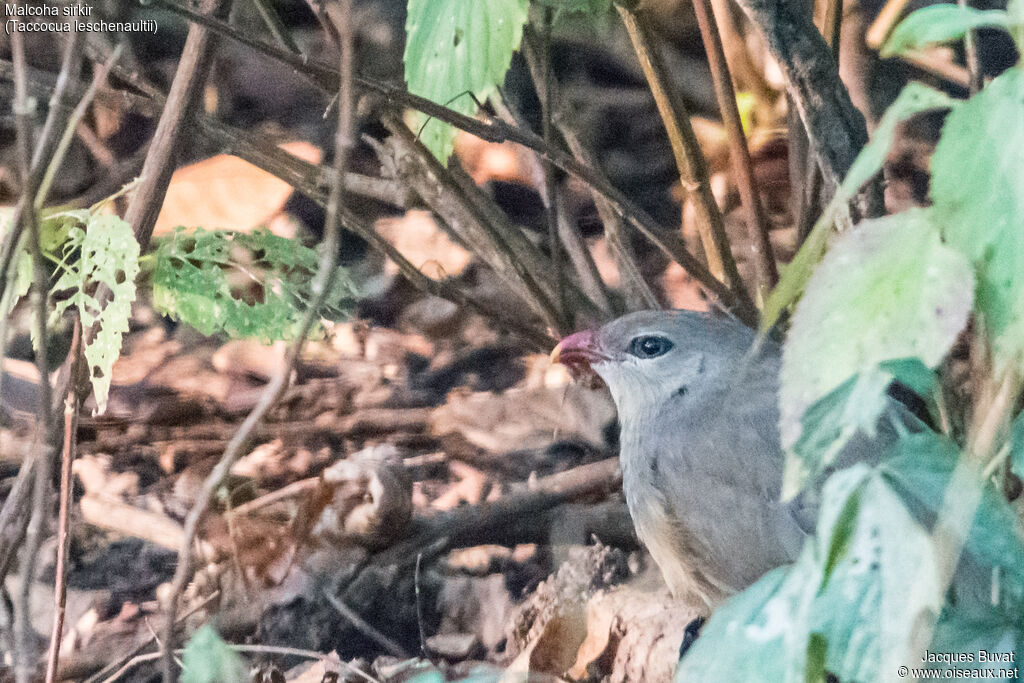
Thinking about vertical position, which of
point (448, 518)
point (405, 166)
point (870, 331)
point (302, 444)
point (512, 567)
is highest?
point (405, 166)

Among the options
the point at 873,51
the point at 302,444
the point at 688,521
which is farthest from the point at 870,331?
the point at 302,444

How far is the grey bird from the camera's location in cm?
213

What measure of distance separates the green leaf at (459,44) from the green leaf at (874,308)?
0.81 m

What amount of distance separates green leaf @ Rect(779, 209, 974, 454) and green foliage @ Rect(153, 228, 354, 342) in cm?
170

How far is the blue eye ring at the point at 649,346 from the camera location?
8.83 feet

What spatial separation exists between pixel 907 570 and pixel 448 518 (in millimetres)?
2106

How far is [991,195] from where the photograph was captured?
39.1 inches

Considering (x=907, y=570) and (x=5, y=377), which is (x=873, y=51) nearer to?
(x=907, y=570)

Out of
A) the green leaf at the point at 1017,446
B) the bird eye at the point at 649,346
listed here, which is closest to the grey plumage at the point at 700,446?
the bird eye at the point at 649,346

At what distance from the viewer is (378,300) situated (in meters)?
4.10

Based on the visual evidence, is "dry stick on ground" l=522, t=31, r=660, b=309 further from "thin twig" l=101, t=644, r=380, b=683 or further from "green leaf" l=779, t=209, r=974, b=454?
"green leaf" l=779, t=209, r=974, b=454

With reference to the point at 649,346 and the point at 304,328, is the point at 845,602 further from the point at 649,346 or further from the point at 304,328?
the point at 649,346

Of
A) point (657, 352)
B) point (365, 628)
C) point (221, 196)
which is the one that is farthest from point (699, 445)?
point (221, 196)

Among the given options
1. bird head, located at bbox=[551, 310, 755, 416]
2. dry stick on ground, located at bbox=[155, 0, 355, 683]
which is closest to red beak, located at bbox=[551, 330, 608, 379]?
bird head, located at bbox=[551, 310, 755, 416]
